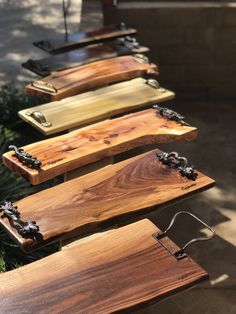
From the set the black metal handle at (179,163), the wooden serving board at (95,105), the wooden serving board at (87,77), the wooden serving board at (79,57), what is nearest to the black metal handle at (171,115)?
the wooden serving board at (95,105)

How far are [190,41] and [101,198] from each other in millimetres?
4013

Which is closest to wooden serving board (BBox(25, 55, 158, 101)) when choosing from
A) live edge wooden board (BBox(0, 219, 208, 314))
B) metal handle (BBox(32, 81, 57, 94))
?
metal handle (BBox(32, 81, 57, 94))

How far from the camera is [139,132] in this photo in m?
4.44

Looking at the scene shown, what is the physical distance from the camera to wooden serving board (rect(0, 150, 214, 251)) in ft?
11.5

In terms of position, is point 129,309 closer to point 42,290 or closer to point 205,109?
point 42,290

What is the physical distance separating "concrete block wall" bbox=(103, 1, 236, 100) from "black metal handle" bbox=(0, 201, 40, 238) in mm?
4132

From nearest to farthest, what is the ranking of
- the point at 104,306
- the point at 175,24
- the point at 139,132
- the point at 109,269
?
the point at 104,306
the point at 109,269
the point at 139,132
the point at 175,24

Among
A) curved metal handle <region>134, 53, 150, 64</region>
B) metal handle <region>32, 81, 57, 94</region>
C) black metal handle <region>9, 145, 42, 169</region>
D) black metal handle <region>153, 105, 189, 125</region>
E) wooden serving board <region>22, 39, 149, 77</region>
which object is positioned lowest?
black metal handle <region>9, 145, 42, 169</region>

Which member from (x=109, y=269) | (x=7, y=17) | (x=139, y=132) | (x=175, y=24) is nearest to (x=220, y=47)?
(x=175, y=24)

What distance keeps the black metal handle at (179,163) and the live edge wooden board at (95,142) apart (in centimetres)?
33

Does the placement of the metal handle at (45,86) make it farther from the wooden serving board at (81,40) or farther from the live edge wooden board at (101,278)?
the live edge wooden board at (101,278)

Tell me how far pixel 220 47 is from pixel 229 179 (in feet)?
6.76

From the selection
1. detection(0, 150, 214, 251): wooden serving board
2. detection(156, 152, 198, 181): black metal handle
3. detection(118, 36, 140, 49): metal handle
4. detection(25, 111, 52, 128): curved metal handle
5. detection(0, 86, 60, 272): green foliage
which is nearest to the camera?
detection(0, 150, 214, 251): wooden serving board

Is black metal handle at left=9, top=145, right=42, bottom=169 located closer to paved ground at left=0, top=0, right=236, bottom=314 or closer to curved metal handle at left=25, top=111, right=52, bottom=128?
curved metal handle at left=25, top=111, right=52, bottom=128
